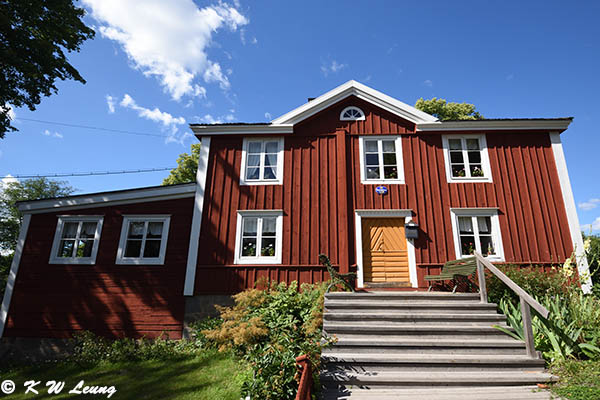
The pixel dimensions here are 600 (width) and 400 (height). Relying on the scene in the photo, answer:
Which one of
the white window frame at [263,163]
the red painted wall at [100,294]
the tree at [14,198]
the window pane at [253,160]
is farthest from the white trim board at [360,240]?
the tree at [14,198]

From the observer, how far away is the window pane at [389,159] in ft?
34.4

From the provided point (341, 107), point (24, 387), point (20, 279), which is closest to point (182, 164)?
point (20, 279)

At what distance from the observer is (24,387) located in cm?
709

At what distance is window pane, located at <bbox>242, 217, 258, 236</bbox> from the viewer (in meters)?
9.91

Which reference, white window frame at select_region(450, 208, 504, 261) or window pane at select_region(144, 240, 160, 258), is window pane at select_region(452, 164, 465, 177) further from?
window pane at select_region(144, 240, 160, 258)

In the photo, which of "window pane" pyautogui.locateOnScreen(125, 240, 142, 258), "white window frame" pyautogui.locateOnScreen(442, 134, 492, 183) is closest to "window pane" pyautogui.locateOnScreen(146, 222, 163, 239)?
"window pane" pyautogui.locateOnScreen(125, 240, 142, 258)

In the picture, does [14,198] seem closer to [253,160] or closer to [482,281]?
[253,160]

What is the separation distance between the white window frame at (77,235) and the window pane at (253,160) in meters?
5.30

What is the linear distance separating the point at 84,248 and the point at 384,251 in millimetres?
9943

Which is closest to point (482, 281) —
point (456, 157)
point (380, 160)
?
point (380, 160)

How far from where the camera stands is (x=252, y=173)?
1059cm

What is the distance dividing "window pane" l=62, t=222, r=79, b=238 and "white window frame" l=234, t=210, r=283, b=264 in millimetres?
5508

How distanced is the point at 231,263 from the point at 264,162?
12.1 ft

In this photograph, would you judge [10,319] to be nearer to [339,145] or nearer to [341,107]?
[339,145]
